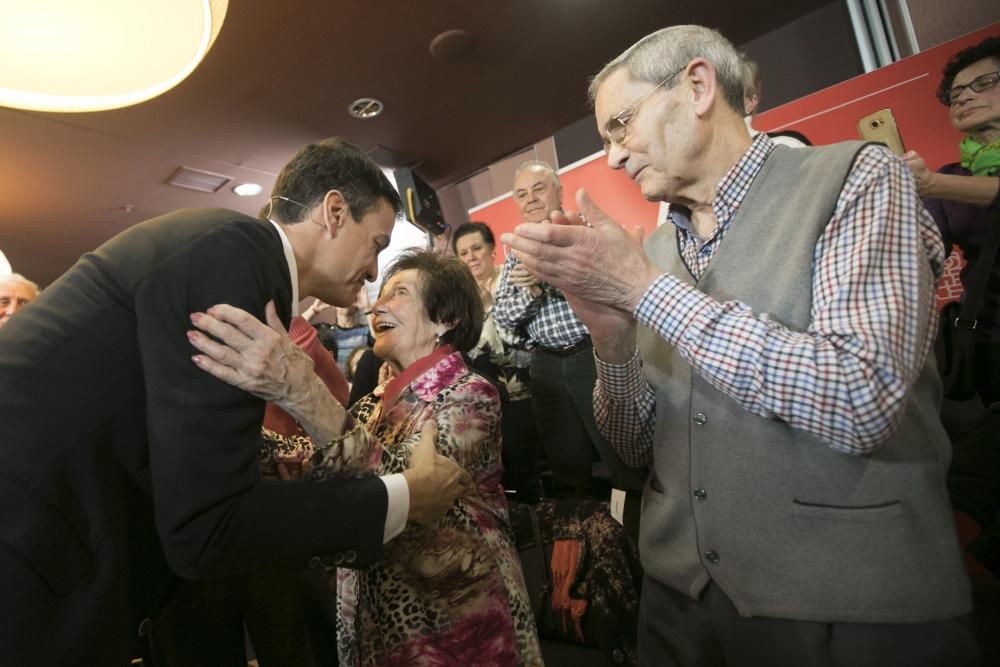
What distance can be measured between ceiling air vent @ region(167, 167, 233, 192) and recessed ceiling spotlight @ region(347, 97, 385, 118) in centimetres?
141

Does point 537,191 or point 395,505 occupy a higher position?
point 537,191

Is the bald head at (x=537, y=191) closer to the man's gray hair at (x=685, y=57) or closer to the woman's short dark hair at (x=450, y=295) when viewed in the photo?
the woman's short dark hair at (x=450, y=295)

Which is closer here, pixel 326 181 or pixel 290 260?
pixel 290 260

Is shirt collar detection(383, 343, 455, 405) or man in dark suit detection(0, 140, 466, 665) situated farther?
shirt collar detection(383, 343, 455, 405)

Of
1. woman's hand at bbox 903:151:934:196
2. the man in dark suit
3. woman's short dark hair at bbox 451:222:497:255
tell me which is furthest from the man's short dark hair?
woman's short dark hair at bbox 451:222:497:255

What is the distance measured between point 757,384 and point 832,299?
170 mm

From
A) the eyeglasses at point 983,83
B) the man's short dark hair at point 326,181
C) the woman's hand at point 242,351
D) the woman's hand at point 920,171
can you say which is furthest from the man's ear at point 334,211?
the eyeglasses at point 983,83

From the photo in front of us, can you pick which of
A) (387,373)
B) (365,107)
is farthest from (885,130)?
(365,107)

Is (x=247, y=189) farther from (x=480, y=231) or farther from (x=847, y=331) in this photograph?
(x=847, y=331)

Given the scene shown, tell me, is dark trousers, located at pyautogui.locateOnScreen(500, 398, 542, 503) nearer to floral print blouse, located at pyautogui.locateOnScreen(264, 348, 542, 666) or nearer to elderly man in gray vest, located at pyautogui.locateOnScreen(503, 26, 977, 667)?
floral print blouse, located at pyautogui.locateOnScreen(264, 348, 542, 666)

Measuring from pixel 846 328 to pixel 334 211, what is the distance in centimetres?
115

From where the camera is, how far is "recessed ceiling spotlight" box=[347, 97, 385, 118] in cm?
375

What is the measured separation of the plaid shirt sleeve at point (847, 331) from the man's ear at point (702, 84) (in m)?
0.33

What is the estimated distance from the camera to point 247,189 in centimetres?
477
